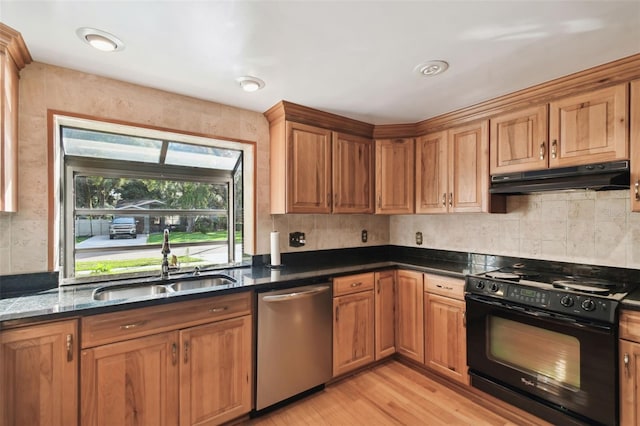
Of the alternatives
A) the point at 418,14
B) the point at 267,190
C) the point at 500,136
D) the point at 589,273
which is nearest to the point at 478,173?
the point at 500,136

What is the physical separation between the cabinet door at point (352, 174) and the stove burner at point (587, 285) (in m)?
1.61

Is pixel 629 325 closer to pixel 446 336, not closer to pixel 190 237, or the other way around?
pixel 446 336

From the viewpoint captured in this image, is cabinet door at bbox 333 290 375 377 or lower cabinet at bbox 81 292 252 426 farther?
cabinet door at bbox 333 290 375 377

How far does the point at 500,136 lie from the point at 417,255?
1.53 m

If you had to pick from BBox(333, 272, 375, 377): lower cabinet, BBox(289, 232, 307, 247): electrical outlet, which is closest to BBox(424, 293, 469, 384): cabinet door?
BBox(333, 272, 375, 377): lower cabinet

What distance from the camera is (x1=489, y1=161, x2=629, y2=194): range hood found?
5.96ft

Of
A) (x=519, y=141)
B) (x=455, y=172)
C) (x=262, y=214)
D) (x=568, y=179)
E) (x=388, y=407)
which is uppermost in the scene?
(x=519, y=141)

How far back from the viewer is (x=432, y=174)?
2.87 meters

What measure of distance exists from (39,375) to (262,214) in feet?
5.57

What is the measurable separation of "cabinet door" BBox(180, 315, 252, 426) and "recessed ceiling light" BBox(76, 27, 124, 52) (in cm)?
166

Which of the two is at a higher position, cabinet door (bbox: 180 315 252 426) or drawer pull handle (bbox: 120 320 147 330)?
drawer pull handle (bbox: 120 320 147 330)

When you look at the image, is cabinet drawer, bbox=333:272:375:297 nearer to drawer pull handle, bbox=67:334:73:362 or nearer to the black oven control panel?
the black oven control panel

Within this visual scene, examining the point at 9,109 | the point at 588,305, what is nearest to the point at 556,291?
the point at 588,305

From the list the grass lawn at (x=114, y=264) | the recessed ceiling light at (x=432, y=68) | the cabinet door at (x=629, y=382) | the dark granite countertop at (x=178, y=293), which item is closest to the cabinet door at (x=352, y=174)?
the dark granite countertop at (x=178, y=293)
